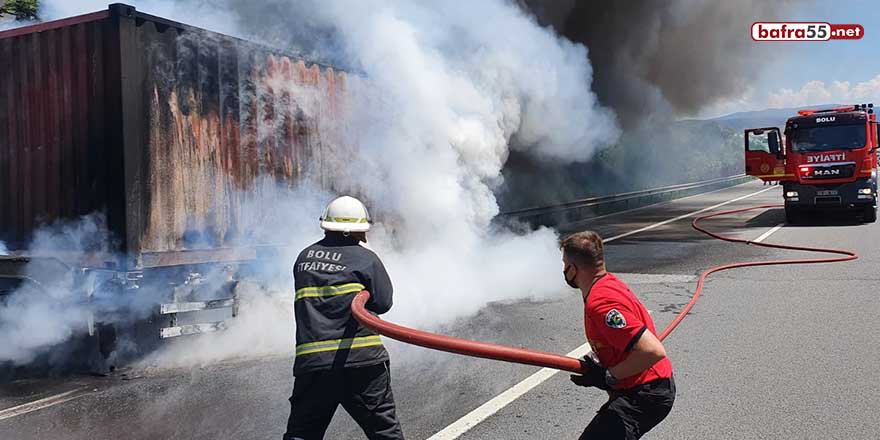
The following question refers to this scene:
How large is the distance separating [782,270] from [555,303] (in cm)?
406

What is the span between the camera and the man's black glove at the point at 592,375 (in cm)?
279

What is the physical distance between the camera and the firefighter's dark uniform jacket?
10.4ft

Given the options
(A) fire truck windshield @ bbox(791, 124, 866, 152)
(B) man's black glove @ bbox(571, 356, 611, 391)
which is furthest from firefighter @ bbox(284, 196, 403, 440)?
(A) fire truck windshield @ bbox(791, 124, 866, 152)

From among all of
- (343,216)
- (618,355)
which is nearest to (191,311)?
(343,216)

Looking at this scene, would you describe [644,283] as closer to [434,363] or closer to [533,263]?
[533,263]

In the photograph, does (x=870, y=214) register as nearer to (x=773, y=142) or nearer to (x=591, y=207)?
(x=773, y=142)

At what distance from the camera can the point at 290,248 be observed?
7207 millimetres

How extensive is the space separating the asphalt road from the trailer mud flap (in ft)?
1.14

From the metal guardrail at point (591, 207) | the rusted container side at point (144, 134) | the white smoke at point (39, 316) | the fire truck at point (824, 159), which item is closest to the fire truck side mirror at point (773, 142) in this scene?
the fire truck at point (824, 159)

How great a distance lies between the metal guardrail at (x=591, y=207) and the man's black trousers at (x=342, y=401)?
40.9 feet

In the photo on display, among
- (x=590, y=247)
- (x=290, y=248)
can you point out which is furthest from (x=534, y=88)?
(x=590, y=247)

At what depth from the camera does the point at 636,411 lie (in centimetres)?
274

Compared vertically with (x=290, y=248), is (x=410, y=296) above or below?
below

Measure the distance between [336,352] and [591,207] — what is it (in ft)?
59.6
